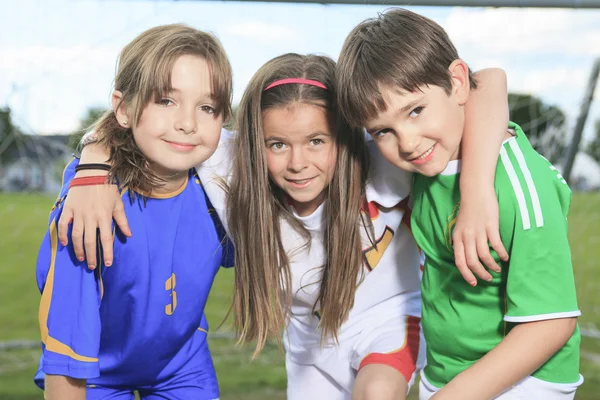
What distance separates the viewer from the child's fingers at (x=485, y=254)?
130 centimetres

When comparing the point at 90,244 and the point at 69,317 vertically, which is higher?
the point at 90,244

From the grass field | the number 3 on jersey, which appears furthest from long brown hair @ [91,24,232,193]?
the grass field

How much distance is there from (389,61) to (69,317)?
34.1 inches

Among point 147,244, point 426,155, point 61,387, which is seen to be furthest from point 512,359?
point 61,387

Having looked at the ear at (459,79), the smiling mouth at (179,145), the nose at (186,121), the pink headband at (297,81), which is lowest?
the smiling mouth at (179,145)

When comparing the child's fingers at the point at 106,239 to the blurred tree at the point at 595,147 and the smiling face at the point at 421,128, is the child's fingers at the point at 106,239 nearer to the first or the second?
the smiling face at the point at 421,128

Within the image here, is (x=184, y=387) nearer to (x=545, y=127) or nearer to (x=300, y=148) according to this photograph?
(x=300, y=148)

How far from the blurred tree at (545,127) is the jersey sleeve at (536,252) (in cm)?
260

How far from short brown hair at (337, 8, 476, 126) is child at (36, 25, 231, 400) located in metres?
0.31

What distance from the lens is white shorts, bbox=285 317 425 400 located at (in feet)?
5.70

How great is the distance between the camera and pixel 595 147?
403cm

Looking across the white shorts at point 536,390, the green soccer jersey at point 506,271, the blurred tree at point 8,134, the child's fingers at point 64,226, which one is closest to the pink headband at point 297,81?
the green soccer jersey at point 506,271

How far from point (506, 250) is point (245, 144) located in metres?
0.68

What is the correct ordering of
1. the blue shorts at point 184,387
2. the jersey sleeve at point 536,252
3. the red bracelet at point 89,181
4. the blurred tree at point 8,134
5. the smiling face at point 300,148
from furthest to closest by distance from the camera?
1. the blurred tree at point 8,134
2. the blue shorts at point 184,387
3. the smiling face at point 300,148
4. the red bracelet at point 89,181
5. the jersey sleeve at point 536,252
